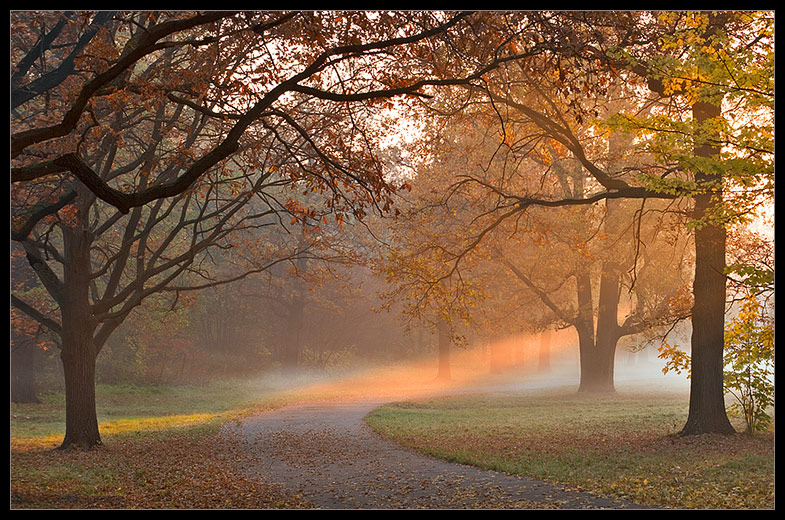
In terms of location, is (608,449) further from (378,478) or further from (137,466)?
(137,466)

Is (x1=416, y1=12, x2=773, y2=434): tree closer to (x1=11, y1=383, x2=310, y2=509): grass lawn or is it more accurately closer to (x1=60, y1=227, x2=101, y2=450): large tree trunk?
(x1=11, y1=383, x2=310, y2=509): grass lawn

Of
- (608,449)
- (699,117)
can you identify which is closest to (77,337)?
(608,449)

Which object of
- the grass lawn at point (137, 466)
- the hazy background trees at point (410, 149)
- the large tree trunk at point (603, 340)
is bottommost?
the grass lawn at point (137, 466)

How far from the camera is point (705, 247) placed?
1486 centimetres

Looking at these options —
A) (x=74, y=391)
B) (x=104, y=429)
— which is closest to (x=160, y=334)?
(x=104, y=429)

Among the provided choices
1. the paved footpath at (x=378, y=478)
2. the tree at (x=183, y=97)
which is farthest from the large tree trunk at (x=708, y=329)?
the tree at (x=183, y=97)

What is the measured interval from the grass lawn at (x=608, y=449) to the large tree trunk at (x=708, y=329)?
44 cm

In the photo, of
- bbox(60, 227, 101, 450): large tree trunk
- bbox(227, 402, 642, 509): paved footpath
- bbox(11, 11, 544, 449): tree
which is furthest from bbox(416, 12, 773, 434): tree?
bbox(60, 227, 101, 450): large tree trunk

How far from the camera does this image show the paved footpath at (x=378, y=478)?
9.77m

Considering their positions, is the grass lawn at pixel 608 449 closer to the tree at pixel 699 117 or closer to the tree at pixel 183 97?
the tree at pixel 699 117

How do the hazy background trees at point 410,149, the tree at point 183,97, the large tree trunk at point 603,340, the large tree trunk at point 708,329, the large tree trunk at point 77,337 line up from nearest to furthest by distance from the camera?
the tree at point 183,97, the hazy background trees at point 410,149, the large tree trunk at point 708,329, the large tree trunk at point 77,337, the large tree trunk at point 603,340
